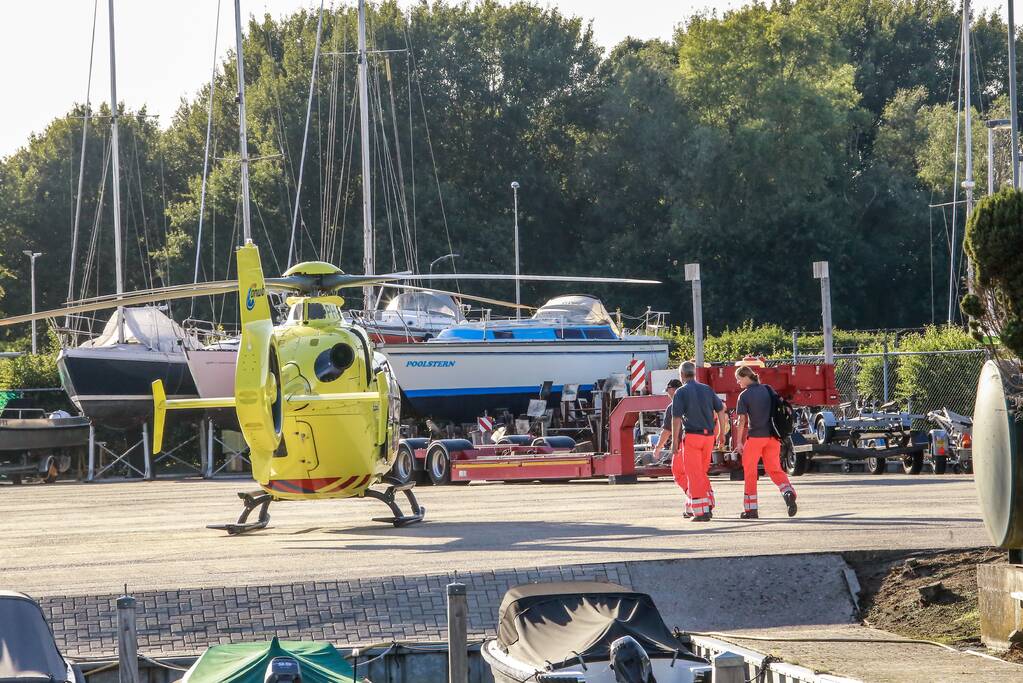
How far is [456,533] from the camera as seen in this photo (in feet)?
51.0

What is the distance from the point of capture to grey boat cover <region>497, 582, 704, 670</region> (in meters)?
8.65

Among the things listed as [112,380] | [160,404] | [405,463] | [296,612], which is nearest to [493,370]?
[112,380]

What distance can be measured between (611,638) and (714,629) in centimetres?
293

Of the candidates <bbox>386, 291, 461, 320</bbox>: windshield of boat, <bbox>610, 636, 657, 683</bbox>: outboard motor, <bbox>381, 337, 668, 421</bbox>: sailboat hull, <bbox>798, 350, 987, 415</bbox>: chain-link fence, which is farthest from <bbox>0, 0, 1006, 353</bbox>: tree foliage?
<bbox>610, 636, 657, 683</bbox>: outboard motor

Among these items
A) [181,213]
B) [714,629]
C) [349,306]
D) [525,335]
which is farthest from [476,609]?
[181,213]

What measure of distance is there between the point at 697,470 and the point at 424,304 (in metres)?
26.2

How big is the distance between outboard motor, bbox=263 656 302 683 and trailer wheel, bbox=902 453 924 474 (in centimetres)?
1629

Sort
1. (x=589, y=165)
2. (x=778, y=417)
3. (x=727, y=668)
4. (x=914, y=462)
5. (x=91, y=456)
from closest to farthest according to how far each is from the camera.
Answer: (x=727, y=668) < (x=778, y=417) < (x=914, y=462) < (x=91, y=456) < (x=589, y=165)

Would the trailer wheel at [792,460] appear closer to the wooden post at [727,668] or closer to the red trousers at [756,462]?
the red trousers at [756,462]

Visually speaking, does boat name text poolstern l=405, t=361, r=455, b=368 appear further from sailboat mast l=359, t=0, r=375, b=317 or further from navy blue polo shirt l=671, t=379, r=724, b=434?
navy blue polo shirt l=671, t=379, r=724, b=434

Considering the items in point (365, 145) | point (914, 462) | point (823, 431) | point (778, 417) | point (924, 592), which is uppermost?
point (365, 145)

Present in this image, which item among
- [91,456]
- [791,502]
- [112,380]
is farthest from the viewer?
[112,380]

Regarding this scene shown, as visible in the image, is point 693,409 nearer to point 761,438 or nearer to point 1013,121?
point 761,438

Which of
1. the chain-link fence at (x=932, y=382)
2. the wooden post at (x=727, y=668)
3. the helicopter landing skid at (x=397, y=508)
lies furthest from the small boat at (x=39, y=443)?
the wooden post at (x=727, y=668)
